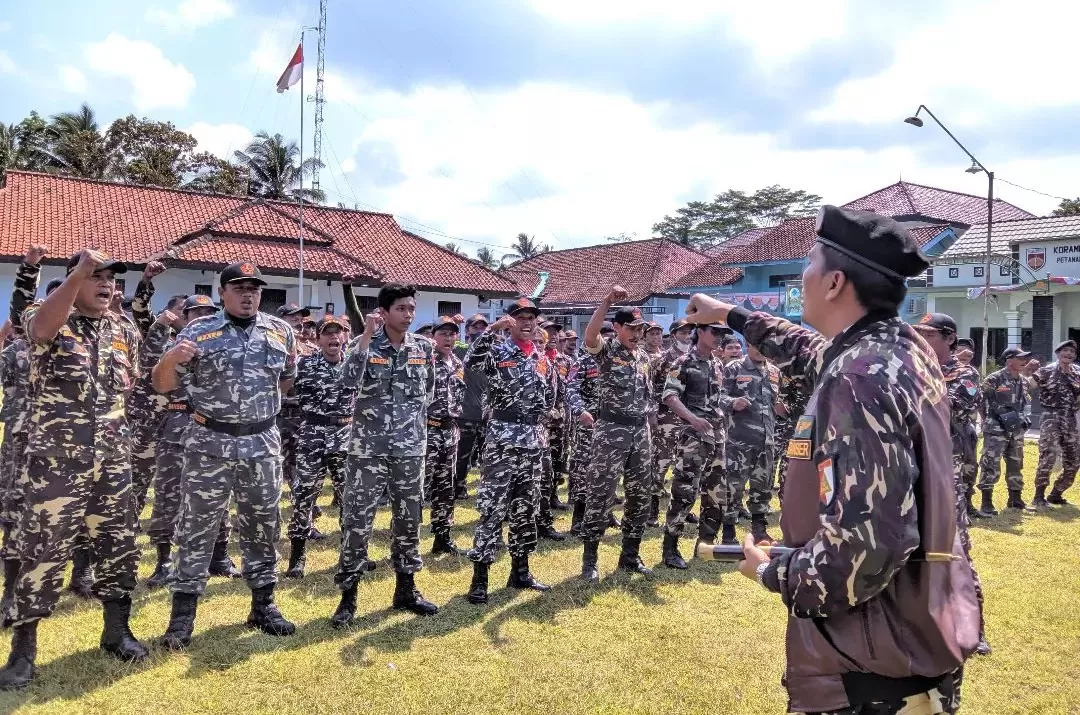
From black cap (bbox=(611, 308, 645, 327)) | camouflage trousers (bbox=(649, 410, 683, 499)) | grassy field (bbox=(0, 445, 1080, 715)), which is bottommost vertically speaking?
grassy field (bbox=(0, 445, 1080, 715))

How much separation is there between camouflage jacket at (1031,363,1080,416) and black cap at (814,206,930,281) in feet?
34.6

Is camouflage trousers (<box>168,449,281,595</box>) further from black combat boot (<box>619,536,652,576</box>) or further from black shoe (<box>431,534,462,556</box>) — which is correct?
black combat boot (<box>619,536,652,576</box>)

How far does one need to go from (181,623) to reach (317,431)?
2.29 metres

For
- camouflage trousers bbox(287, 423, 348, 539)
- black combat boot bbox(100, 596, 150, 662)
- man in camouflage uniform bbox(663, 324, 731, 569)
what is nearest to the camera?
black combat boot bbox(100, 596, 150, 662)

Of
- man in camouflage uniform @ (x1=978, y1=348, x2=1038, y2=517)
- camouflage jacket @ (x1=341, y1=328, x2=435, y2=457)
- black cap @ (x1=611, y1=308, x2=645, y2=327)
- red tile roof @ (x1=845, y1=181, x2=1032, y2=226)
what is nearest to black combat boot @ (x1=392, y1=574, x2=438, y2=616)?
camouflage jacket @ (x1=341, y1=328, x2=435, y2=457)

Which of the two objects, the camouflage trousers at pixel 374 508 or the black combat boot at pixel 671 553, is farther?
the black combat boot at pixel 671 553

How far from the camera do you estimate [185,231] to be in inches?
926

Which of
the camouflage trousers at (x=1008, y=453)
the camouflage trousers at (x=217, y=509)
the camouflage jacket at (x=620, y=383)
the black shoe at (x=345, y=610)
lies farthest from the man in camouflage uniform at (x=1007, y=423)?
the camouflage trousers at (x=217, y=509)

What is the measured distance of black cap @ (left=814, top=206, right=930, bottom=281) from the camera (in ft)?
6.40

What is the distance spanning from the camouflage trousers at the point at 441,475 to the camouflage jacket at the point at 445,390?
181 millimetres

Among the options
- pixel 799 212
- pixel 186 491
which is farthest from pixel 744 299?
pixel 186 491

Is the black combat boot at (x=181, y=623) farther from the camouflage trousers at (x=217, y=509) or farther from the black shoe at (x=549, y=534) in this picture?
the black shoe at (x=549, y=534)

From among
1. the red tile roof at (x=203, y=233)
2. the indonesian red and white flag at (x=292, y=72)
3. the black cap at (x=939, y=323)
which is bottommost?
the black cap at (x=939, y=323)

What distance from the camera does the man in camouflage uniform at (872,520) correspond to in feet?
5.71
